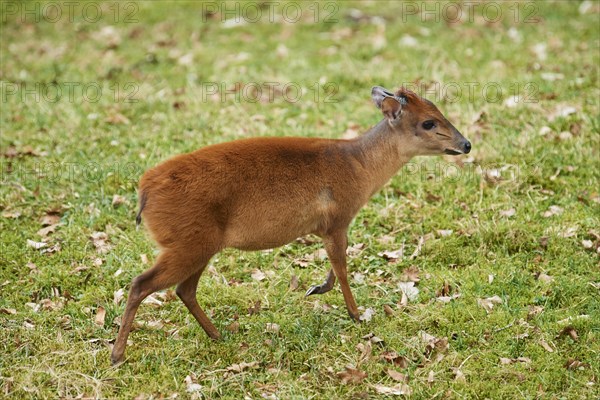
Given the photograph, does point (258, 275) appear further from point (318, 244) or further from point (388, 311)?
point (388, 311)

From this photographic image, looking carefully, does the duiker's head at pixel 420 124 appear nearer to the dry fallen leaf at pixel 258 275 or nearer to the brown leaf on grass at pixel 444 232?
the brown leaf on grass at pixel 444 232

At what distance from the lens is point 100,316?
213 inches

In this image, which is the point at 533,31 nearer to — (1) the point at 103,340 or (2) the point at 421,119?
(2) the point at 421,119

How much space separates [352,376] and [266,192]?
119cm

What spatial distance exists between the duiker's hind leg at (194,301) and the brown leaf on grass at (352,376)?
2.90 feet

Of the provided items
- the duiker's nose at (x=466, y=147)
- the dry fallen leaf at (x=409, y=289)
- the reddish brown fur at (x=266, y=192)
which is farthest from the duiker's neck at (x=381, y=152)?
the dry fallen leaf at (x=409, y=289)

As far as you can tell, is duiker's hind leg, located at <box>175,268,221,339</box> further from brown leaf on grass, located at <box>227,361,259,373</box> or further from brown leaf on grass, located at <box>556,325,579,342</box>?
brown leaf on grass, located at <box>556,325,579,342</box>

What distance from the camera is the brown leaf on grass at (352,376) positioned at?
4746 millimetres

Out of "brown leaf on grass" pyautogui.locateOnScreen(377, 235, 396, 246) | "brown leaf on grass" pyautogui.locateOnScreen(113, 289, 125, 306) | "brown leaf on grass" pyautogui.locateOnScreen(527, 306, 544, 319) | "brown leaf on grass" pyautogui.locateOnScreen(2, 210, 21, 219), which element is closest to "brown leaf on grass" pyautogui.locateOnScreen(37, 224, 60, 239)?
"brown leaf on grass" pyautogui.locateOnScreen(2, 210, 21, 219)

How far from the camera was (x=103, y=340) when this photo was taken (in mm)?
5145

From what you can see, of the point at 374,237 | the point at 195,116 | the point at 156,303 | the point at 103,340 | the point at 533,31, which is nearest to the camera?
the point at 103,340

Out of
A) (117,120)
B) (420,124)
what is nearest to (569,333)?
(420,124)

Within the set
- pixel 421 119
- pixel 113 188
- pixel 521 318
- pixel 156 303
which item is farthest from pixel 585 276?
pixel 113 188

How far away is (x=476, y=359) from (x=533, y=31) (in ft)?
21.1
